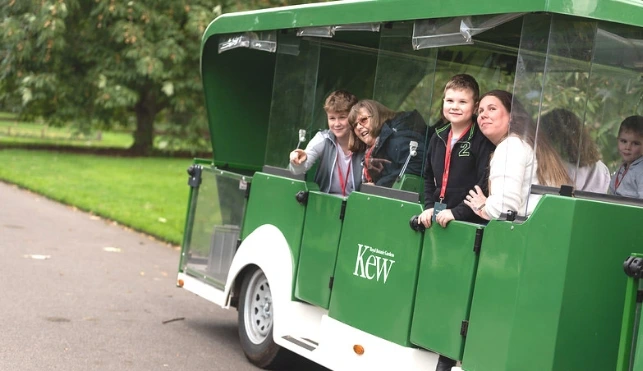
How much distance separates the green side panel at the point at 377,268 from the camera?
577 centimetres

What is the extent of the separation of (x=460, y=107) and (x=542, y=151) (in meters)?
0.76

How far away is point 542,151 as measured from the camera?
5.11 metres


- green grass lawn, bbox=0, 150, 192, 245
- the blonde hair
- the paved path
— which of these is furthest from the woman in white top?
green grass lawn, bbox=0, 150, 192, 245

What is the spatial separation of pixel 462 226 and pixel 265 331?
2.50 metres

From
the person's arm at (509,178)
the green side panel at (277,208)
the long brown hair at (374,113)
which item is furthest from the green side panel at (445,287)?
the green side panel at (277,208)

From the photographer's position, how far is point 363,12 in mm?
6316

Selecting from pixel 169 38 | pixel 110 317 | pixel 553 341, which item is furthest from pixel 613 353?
pixel 169 38

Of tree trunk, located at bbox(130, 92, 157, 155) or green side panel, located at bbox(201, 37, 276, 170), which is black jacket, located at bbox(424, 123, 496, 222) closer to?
green side panel, located at bbox(201, 37, 276, 170)

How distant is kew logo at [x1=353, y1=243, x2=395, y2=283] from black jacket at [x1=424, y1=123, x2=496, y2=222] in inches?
15.7

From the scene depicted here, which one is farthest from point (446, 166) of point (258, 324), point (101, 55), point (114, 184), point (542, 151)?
point (101, 55)

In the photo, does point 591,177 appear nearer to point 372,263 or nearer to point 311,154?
point 372,263

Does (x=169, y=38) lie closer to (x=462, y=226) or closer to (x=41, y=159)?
(x=41, y=159)

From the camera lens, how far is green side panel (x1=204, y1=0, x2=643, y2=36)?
192 inches

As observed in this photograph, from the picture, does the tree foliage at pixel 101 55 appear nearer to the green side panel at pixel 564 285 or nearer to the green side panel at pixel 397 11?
the green side panel at pixel 397 11
